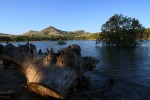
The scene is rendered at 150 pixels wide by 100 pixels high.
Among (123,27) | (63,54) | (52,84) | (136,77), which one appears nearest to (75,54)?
(63,54)

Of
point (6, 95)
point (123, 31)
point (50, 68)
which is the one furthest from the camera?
point (123, 31)

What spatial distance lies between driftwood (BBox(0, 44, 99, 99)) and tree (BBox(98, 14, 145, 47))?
251 ft

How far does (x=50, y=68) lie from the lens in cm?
1286

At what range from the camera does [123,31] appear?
9019cm

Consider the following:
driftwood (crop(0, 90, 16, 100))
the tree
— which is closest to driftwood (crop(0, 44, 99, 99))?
driftwood (crop(0, 90, 16, 100))

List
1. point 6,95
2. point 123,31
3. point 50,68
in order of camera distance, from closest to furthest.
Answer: point 50,68 < point 6,95 < point 123,31

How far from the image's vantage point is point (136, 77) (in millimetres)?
24094

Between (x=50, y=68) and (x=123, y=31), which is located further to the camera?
(x=123, y=31)

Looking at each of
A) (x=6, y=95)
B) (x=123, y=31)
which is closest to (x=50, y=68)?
(x=6, y=95)

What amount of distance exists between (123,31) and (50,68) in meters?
80.5

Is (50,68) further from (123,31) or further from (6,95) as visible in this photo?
(123,31)

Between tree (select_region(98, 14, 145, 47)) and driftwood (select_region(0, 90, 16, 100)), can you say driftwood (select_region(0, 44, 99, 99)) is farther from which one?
tree (select_region(98, 14, 145, 47))

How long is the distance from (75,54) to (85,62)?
1.80 metres

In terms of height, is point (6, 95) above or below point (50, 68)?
below
